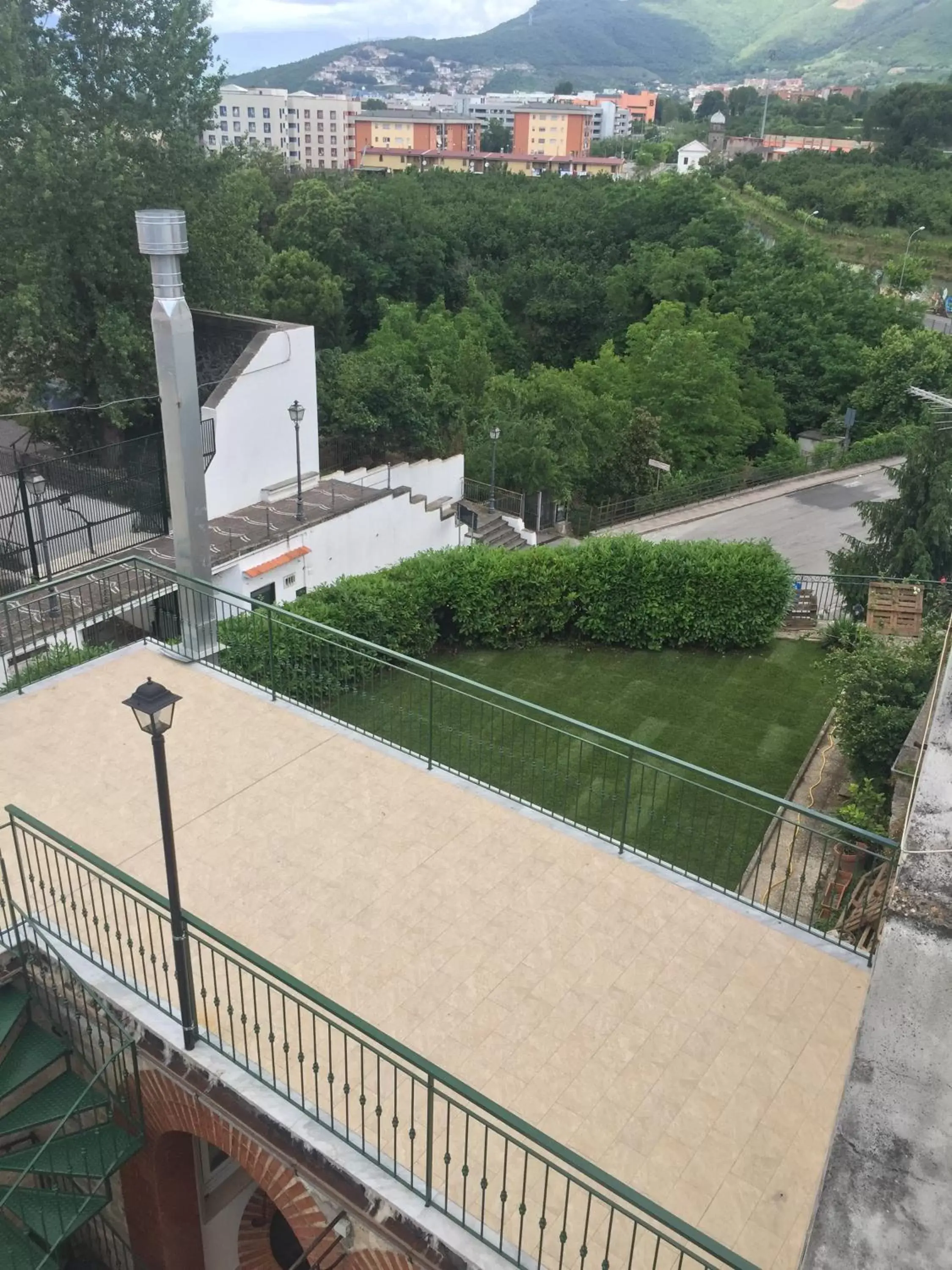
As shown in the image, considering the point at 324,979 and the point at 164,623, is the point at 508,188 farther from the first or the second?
the point at 324,979

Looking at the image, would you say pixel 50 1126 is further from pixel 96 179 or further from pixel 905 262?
pixel 905 262

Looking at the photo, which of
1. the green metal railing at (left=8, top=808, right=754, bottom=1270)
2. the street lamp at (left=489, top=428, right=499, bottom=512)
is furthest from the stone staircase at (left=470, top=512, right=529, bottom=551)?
the green metal railing at (left=8, top=808, right=754, bottom=1270)

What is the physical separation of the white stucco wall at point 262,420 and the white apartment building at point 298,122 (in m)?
123

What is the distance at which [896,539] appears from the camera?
19.6m

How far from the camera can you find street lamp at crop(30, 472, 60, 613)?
1481 cm

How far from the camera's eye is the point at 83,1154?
19.5 feet

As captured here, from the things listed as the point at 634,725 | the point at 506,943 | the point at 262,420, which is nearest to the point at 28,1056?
the point at 506,943

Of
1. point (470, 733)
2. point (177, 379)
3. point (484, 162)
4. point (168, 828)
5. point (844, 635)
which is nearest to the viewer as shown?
point (168, 828)

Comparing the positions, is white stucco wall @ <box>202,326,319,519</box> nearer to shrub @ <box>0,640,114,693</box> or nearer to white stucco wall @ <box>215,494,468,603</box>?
white stucco wall @ <box>215,494,468,603</box>

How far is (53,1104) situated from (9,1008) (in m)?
0.70

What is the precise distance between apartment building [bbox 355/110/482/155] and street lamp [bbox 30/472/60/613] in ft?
429

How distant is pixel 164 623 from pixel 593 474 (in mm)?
18715

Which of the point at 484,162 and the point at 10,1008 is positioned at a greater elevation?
the point at 484,162

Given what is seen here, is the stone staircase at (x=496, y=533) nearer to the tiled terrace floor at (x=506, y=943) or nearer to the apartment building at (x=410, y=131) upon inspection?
the tiled terrace floor at (x=506, y=943)
